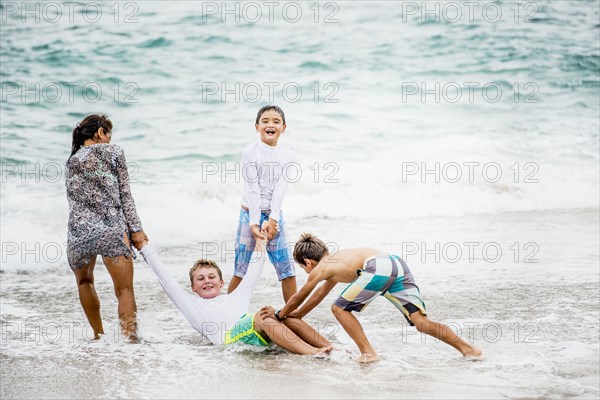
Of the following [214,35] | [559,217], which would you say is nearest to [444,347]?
[559,217]

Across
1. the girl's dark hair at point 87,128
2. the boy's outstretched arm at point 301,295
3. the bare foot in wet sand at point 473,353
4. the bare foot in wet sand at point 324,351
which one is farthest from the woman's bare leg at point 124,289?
the bare foot in wet sand at point 473,353

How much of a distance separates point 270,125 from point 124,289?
1.57m

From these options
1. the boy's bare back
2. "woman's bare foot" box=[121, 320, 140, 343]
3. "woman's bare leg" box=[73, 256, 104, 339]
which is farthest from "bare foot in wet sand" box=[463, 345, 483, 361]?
"woman's bare leg" box=[73, 256, 104, 339]

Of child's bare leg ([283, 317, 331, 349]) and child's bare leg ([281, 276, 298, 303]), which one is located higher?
child's bare leg ([281, 276, 298, 303])

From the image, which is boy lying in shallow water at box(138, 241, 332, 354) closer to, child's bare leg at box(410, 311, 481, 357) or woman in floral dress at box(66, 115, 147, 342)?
woman in floral dress at box(66, 115, 147, 342)

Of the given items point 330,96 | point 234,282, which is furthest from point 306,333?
point 330,96

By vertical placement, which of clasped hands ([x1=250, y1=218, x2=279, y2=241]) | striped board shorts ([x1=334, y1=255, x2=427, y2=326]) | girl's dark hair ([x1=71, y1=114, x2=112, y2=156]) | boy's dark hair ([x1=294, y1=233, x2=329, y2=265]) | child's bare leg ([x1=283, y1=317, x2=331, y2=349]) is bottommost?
child's bare leg ([x1=283, y1=317, x2=331, y2=349])

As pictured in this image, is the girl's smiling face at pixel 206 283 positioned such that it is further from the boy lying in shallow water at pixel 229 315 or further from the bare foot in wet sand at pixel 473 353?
the bare foot in wet sand at pixel 473 353

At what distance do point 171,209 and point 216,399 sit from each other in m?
6.49

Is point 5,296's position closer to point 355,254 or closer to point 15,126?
point 355,254

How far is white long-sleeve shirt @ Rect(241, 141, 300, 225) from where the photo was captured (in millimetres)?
5590

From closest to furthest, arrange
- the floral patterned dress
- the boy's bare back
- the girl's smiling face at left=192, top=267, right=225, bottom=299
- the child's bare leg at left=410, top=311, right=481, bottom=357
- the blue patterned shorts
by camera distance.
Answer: the child's bare leg at left=410, top=311, right=481, bottom=357 < the boy's bare back < the floral patterned dress < the girl's smiling face at left=192, top=267, right=225, bottom=299 < the blue patterned shorts

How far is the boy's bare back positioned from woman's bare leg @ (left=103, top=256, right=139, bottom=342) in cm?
127

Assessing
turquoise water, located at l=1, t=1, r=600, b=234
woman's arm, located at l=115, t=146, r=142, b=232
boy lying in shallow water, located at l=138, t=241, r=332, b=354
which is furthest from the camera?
turquoise water, located at l=1, t=1, r=600, b=234
